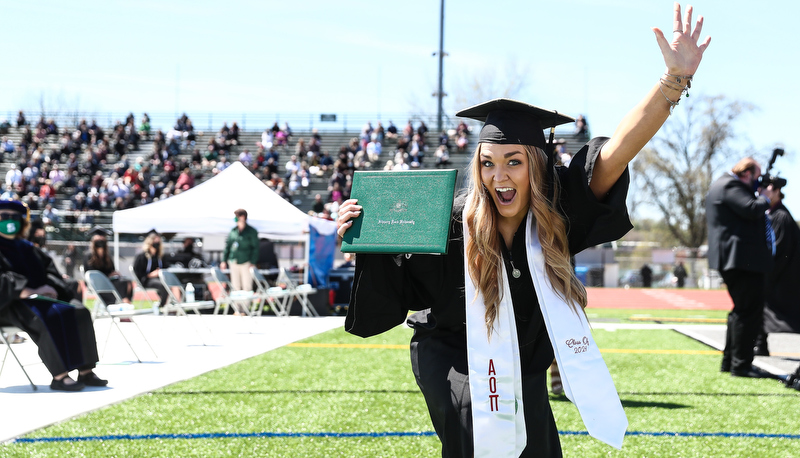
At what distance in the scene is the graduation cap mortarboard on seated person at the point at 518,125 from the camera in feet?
9.22

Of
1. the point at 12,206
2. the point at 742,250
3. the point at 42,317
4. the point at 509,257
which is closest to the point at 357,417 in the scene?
the point at 42,317

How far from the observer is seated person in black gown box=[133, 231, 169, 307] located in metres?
14.1

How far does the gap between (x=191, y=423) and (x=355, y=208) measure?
3465 millimetres

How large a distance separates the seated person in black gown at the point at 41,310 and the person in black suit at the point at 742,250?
5.78 metres

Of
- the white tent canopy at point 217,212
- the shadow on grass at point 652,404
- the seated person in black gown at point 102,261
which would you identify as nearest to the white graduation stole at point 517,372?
the shadow on grass at point 652,404

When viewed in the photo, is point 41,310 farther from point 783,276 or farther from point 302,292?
point 302,292

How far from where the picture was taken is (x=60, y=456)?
4648 mm

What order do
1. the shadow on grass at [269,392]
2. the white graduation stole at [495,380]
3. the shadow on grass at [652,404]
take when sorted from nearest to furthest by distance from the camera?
the white graduation stole at [495,380], the shadow on grass at [652,404], the shadow on grass at [269,392]

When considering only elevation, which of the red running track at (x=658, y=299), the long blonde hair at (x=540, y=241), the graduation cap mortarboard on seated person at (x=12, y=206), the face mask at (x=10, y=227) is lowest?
the red running track at (x=658, y=299)

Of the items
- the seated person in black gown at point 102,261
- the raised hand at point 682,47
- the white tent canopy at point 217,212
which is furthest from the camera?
the white tent canopy at point 217,212

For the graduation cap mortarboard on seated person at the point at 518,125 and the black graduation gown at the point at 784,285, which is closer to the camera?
the graduation cap mortarboard on seated person at the point at 518,125

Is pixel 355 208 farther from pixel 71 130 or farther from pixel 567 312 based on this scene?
pixel 71 130

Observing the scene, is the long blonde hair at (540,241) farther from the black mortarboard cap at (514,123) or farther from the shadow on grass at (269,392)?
the shadow on grass at (269,392)

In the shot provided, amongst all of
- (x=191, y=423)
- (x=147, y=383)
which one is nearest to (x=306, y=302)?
(x=147, y=383)
